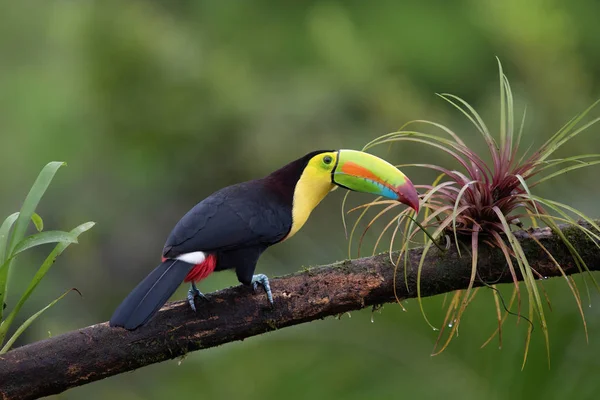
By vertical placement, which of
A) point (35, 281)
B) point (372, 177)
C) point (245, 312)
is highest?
point (372, 177)

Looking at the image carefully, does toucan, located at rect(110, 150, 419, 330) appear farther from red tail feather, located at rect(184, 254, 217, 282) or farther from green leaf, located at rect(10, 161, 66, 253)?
green leaf, located at rect(10, 161, 66, 253)

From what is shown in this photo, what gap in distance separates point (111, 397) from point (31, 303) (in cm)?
201

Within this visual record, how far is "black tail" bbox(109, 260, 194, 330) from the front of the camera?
67.5 inches

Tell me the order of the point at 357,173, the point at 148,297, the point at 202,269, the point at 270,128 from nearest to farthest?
1. the point at 148,297
2. the point at 202,269
3. the point at 357,173
4. the point at 270,128

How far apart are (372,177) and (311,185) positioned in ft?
0.62

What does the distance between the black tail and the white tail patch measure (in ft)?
0.10

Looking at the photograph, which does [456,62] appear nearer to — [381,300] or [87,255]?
[87,255]

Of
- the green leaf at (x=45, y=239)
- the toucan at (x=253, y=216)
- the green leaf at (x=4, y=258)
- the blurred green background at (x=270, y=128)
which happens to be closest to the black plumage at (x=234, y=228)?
the toucan at (x=253, y=216)

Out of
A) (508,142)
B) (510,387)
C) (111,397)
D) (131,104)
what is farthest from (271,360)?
(131,104)

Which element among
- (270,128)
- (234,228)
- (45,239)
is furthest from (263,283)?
(270,128)

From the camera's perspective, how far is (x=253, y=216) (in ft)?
6.82

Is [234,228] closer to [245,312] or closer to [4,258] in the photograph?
[245,312]

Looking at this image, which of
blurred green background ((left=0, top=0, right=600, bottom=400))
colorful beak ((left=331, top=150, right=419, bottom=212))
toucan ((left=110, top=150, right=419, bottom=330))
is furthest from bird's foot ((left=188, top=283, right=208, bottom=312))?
blurred green background ((left=0, top=0, right=600, bottom=400))

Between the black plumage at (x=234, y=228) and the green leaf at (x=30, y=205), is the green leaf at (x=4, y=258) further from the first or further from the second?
the black plumage at (x=234, y=228)
